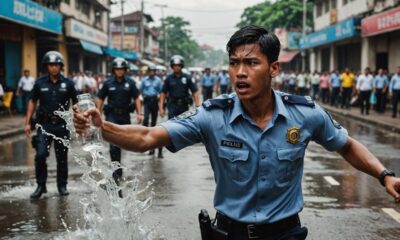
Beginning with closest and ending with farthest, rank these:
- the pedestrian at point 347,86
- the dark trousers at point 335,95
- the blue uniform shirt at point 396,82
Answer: the blue uniform shirt at point 396,82 → the pedestrian at point 347,86 → the dark trousers at point 335,95

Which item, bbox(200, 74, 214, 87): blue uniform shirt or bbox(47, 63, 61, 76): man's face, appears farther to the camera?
bbox(200, 74, 214, 87): blue uniform shirt

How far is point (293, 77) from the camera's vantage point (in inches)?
1377

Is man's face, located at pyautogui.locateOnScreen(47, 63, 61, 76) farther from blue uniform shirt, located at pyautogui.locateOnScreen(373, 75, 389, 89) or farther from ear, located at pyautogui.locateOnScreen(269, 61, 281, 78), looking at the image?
blue uniform shirt, located at pyautogui.locateOnScreen(373, 75, 389, 89)

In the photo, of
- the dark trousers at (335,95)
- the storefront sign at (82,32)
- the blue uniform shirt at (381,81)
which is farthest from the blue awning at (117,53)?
the blue uniform shirt at (381,81)

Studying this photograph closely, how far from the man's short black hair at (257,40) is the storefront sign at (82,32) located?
26262 millimetres

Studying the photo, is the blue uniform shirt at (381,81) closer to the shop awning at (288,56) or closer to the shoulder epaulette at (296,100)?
the shoulder epaulette at (296,100)

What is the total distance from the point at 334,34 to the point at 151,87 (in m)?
20.6

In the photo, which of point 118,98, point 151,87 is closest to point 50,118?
point 118,98

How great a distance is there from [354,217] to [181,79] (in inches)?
216

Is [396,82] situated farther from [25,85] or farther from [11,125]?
[25,85]

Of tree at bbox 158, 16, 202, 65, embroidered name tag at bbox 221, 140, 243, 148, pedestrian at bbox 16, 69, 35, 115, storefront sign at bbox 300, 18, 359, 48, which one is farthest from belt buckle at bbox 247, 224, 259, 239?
tree at bbox 158, 16, 202, 65

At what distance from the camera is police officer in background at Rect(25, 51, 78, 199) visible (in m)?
7.71

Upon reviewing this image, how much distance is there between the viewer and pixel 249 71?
9.46 feet

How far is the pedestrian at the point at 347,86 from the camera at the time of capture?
2550 cm
